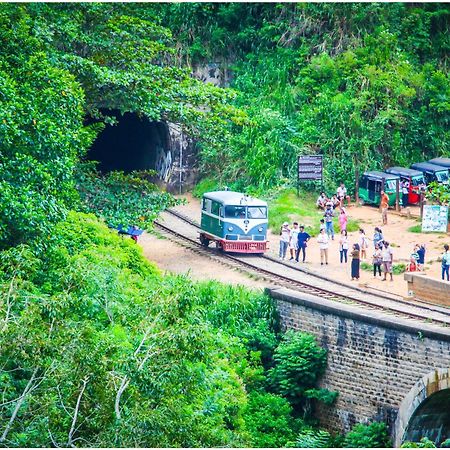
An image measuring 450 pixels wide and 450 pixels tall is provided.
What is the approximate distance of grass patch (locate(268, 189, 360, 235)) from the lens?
1735 inches

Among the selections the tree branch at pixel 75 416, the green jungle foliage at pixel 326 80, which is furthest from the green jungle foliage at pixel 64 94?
the tree branch at pixel 75 416

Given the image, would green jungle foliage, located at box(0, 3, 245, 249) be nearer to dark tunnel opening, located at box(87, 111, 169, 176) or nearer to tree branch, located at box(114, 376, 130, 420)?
dark tunnel opening, located at box(87, 111, 169, 176)

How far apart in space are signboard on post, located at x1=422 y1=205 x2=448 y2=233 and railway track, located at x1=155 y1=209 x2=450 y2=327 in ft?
17.7

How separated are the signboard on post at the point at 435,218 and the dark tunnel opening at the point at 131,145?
11.2 metres

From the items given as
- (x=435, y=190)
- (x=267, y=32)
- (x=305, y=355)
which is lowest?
(x=305, y=355)

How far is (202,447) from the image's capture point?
23469 millimetres

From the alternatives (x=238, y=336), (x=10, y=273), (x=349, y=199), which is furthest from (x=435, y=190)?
(x=10, y=273)

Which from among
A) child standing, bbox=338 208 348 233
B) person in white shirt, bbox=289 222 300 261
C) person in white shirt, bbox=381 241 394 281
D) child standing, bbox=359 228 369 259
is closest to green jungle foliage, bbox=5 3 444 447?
person in white shirt, bbox=289 222 300 261

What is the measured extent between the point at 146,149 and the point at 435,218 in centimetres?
1417

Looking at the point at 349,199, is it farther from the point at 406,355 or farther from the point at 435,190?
the point at 406,355

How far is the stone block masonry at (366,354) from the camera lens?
30.9m

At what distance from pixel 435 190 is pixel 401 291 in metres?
6.25

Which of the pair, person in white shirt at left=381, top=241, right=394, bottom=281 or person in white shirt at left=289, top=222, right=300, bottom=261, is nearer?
person in white shirt at left=381, top=241, right=394, bottom=281

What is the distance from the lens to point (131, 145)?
55250 mm
